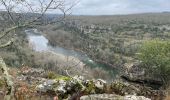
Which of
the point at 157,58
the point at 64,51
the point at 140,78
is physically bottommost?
the point at 64,51

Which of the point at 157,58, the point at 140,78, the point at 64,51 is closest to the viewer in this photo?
the point at 140,78

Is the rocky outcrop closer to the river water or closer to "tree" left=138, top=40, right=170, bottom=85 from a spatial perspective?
"tree" left=138, top=40, right=170, bottom=85

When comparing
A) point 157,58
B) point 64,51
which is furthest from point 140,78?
point 64,51

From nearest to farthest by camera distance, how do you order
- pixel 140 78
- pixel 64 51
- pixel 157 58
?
pixel 140 78 → pixel 157 58 → pixel 64 51

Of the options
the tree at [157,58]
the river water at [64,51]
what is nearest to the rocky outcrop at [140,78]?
the tree at [157,58]

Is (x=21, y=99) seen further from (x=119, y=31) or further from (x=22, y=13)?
(x=119, y=31)

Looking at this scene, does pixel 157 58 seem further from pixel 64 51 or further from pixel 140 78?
pixel 64 51

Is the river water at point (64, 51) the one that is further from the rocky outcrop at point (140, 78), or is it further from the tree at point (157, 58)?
the rocky outcrop at point (140, 78)

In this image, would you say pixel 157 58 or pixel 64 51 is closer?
pixel 157 58
